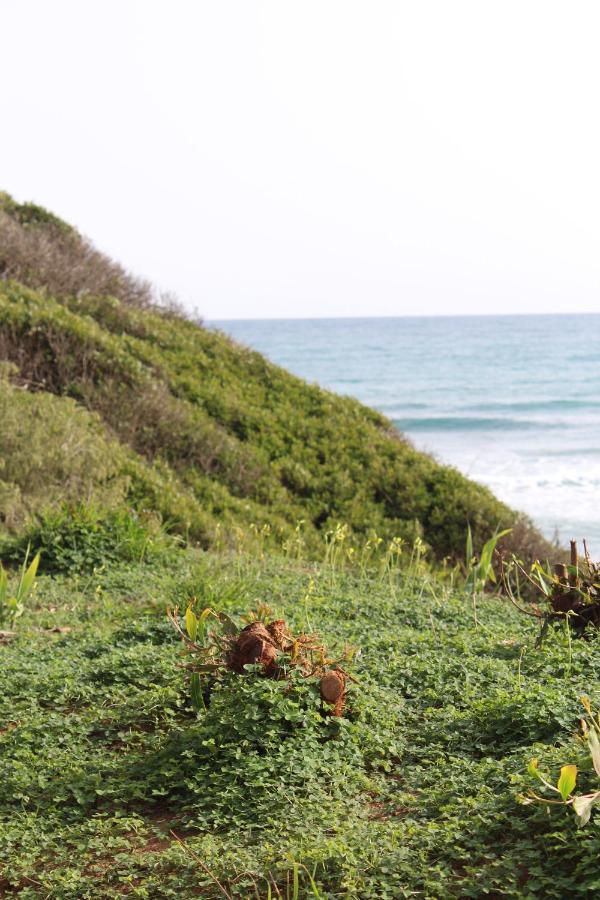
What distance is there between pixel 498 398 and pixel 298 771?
131ft

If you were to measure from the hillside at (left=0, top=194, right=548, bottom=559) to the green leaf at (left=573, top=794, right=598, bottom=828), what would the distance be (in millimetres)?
6974

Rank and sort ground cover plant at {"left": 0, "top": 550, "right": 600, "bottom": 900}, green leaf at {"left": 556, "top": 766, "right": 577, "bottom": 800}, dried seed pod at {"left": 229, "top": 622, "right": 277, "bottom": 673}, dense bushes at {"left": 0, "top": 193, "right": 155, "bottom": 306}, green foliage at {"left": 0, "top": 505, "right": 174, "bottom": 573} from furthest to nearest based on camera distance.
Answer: dense bushes at {"left": 0, "top": 193, "right": 155, "bottom": 306}
green foliage at {"left": 0, "top": 505, "right": 174, "bottom": 573}
dried seed pod at {"left": 229, "top": 622, "right": 277, "bottom": 673}
ground cover plant at {"left": 0, "top": 550, "right": 600, "bottom": 900}
green leaf at {"left": 556, "top": 766, "right": 577, "bottom": 800}

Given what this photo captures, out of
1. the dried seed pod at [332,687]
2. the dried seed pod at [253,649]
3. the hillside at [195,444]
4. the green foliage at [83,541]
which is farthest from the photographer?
the hillside at [195,444]

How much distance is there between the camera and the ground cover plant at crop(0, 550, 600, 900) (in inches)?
114

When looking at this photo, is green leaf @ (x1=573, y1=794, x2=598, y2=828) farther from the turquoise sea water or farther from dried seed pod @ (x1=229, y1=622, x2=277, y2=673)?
the turquoise sea water

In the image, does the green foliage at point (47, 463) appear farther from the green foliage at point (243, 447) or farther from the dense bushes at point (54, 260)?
the dense bushes at point (54, 260)

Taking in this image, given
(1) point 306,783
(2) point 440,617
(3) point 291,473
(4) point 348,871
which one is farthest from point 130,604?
(3) point 291,473

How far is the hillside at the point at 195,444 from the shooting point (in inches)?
401

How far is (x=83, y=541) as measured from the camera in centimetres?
820

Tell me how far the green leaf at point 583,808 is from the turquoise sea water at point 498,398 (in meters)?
11.9

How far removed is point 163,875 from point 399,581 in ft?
16.4

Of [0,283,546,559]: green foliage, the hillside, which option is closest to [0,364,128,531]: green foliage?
the hillside

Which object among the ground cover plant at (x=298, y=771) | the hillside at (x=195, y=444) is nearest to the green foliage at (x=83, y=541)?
the hillside at (x=195, y=444)

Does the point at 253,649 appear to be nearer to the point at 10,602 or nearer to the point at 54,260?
the point at 10,602
